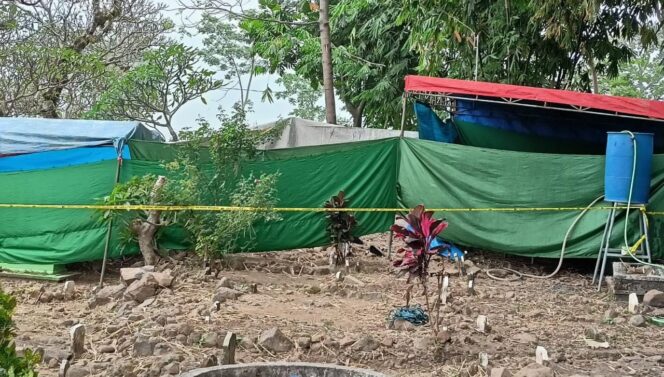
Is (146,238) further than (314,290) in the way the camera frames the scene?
Yes

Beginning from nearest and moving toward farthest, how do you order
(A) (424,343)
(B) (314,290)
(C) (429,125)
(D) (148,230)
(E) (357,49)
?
1. (A) (424,343)
2. (B) (314,290)
3. (D) (148,230)
4. (C) (429,125)
5. (E) (357,49)

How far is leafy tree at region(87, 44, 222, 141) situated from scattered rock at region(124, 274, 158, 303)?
649 centimetres

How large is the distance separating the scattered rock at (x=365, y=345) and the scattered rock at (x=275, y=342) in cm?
49

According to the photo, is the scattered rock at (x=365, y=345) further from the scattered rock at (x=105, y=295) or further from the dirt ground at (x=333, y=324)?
the scattered rock at (x=105, y=295)

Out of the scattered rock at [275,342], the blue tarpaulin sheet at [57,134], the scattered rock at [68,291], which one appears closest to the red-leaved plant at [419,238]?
the scattered rock at [275,342]

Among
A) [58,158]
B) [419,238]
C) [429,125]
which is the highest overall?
[429,125]

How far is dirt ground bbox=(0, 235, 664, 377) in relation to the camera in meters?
4.77

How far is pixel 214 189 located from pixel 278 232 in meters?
1.02

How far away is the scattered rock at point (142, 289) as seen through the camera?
645 cm

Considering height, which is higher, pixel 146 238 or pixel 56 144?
pixel 56 144

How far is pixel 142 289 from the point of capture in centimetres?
650

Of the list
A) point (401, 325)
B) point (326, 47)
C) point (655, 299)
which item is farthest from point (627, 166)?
point (326, 47)

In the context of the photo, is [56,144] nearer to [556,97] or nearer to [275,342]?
[275,342]

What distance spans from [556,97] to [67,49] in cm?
782
